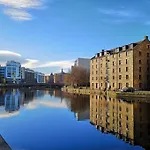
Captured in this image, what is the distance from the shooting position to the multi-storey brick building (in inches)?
2726

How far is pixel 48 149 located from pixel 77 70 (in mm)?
101235

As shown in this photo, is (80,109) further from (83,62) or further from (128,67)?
(83,62)

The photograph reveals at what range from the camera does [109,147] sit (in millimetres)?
15266

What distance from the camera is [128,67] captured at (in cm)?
7081

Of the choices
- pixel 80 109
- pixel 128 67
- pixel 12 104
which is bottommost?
pixel 80 109

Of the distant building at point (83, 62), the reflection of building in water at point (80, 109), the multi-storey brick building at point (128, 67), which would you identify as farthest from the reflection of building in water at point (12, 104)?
the distant building at point (83, 62)

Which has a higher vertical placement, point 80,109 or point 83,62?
point 83,62


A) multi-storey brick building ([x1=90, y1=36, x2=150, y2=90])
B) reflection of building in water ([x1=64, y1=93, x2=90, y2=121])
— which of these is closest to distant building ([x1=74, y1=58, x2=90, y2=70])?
multi-storey brick building ([x1=90, y1=36, x2=150, y2=90])

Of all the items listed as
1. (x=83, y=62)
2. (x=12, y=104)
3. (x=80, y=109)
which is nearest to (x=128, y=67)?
(x=80, y=109)

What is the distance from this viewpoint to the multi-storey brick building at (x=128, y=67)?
69.2 meters

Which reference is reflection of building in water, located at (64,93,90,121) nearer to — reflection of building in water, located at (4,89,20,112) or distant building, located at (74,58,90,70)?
reflection of building in water, located at (4,89,20,112)

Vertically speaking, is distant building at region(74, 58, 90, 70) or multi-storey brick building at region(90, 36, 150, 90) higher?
distant building at region(74, 58, 90, 70)

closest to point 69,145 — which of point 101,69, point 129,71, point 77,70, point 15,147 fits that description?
point 15,147

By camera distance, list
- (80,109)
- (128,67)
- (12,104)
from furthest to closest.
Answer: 1. (128,67)
2. (12,104)
3. (80,109)
